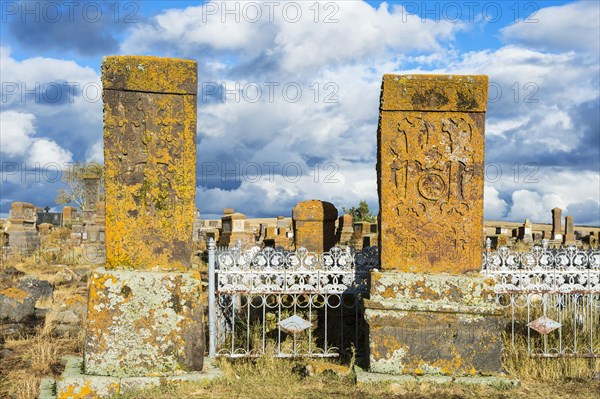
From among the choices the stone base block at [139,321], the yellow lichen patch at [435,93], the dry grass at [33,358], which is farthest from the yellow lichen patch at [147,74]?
the dry grass at [33,358]

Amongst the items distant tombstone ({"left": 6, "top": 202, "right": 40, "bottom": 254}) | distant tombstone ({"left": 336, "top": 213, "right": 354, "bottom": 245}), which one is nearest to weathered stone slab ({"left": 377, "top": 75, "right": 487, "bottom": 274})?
distant tombstone ({"left": 336, "top": 213, "right": 354, "bottom": 245})

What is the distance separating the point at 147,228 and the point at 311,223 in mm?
4535

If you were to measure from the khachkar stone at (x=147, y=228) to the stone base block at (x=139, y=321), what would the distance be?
1cm

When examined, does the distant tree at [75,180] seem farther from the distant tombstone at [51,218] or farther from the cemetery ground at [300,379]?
the cemetery ground at [300,379]

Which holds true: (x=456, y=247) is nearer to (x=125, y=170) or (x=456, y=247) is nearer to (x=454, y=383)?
(x=454, y=383)

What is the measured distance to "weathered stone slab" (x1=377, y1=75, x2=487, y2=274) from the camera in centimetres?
655

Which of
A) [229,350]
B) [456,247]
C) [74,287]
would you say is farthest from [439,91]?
[74,287]

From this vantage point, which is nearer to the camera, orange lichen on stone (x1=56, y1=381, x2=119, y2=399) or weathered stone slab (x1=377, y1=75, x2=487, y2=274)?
orange lichen on stone (x1=56, y1=381, x2=119, y2=399)

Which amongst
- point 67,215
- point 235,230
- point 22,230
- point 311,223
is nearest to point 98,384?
point 311,223

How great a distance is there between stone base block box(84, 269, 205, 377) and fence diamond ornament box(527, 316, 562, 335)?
3.94 metres

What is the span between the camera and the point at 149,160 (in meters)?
6.19

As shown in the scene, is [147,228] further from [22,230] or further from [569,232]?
[569,232]

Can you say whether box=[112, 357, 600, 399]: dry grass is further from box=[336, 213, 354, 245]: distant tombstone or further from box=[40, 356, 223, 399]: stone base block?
box=[336, 213, 354, 245]: distant tombstone

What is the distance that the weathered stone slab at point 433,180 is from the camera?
6.55m
